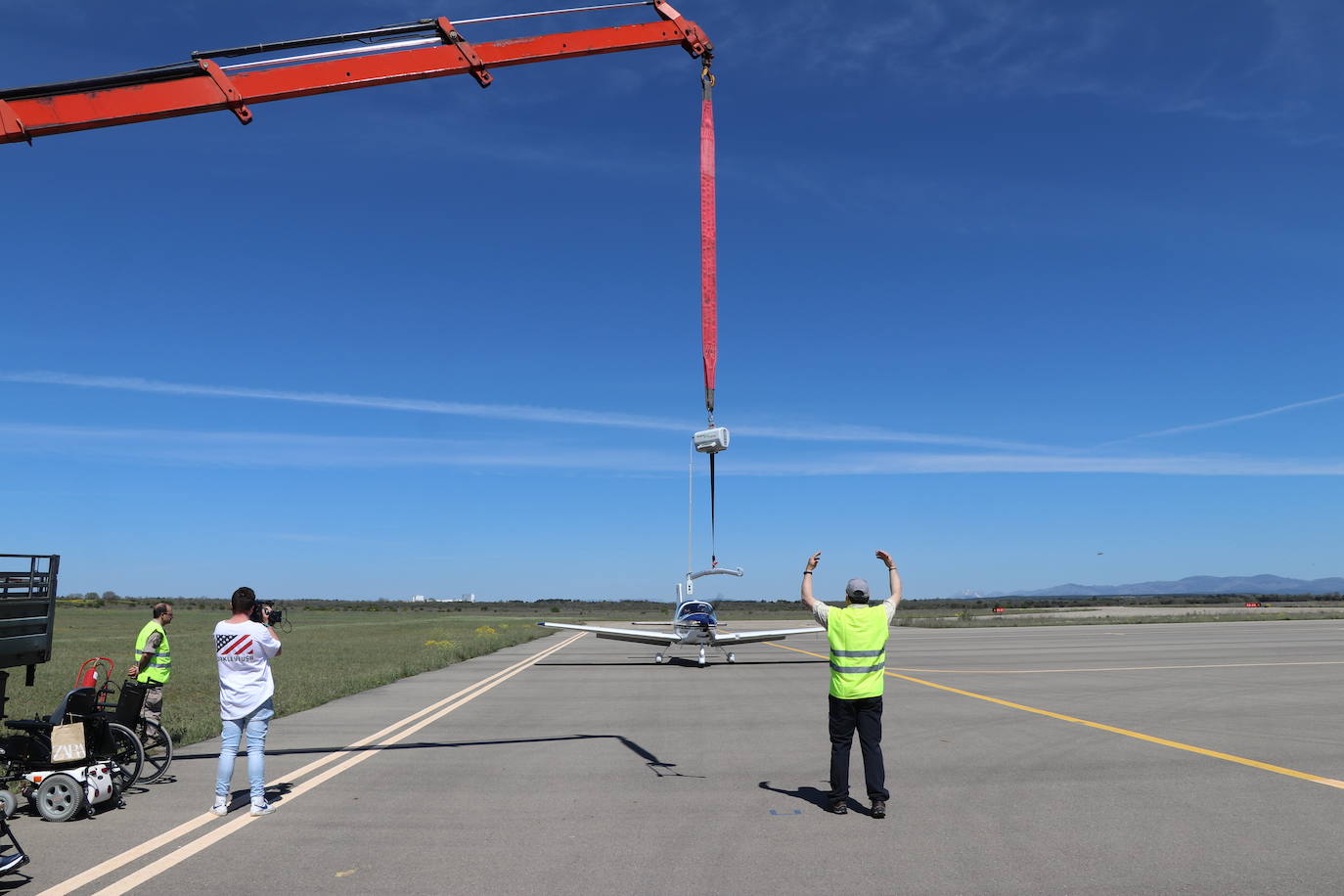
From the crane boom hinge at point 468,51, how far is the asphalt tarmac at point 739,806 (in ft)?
26.4

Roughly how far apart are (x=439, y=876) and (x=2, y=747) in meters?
4.52

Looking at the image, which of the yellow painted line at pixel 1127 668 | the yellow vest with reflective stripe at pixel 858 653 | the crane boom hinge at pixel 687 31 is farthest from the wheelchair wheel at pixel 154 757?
the yellow painted line at pixel 1127 668

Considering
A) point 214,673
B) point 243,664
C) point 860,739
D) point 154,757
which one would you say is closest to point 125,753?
point 154,757

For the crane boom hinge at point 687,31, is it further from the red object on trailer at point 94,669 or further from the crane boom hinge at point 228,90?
the red object on trailer at point 94,669

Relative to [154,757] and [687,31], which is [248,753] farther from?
[687,31]

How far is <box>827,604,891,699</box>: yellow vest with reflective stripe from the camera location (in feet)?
26.5

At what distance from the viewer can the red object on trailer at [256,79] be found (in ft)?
32.8

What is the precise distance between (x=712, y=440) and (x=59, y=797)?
7.44 metres

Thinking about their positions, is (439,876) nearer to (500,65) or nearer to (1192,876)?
(1192,876)

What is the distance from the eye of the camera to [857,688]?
8.08 metres

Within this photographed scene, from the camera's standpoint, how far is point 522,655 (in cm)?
3503

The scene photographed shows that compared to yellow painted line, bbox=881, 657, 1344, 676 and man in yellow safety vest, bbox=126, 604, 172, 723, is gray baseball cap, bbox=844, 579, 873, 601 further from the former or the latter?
yellow painted line, bbox=881, 657, 1344, 676

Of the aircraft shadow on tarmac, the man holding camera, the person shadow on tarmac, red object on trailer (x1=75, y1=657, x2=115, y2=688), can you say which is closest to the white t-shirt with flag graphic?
the man holding camera

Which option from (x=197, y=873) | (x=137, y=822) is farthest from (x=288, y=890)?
(x=137, y=822)
